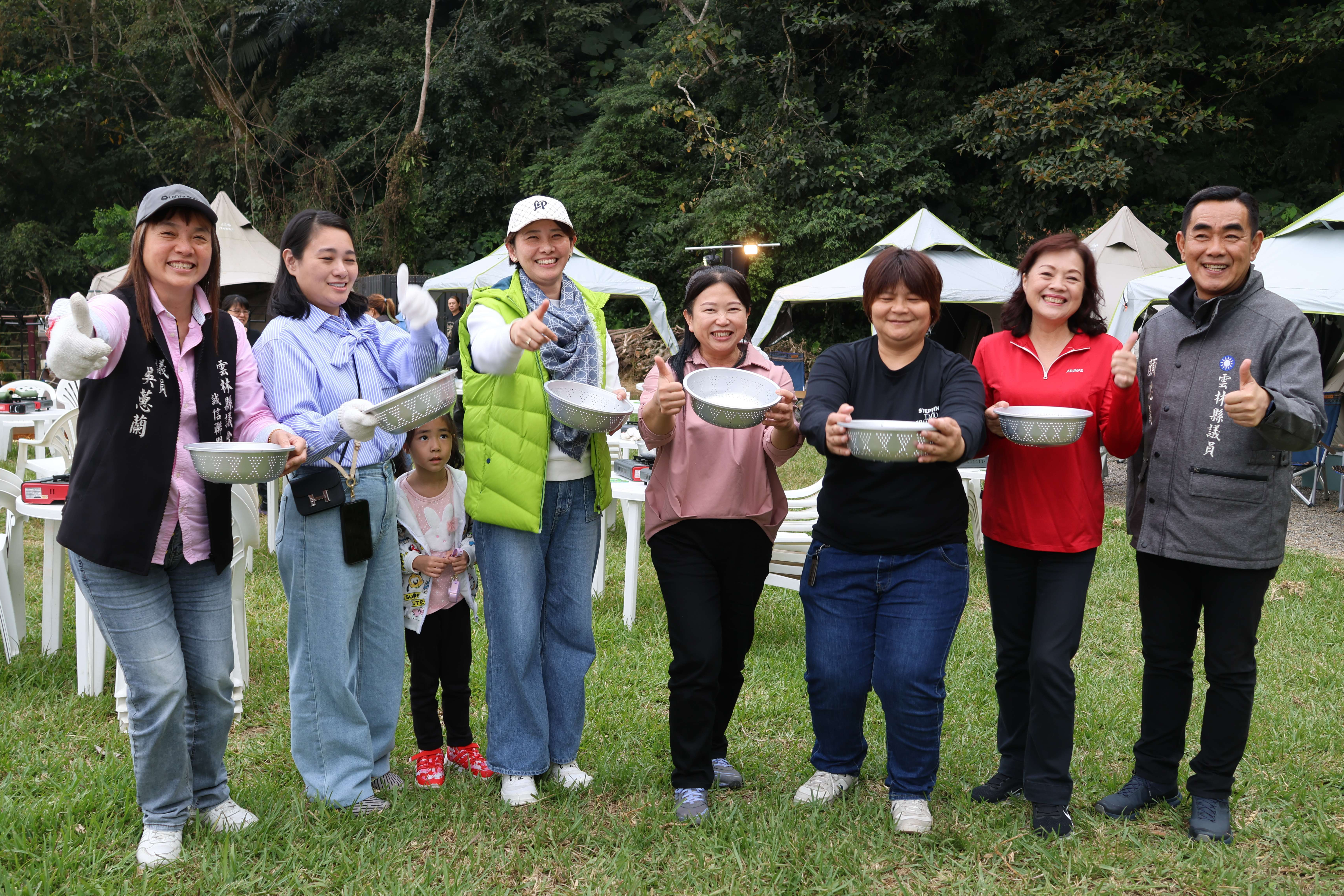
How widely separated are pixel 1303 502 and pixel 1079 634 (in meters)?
8.01

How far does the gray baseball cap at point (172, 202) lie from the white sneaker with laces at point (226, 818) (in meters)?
1.64

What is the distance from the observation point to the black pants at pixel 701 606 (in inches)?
109

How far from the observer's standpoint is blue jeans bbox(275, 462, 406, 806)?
2.62 metres

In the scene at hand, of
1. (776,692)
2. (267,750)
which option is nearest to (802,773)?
(776,692)

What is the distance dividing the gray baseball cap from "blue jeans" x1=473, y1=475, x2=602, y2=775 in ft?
3.76

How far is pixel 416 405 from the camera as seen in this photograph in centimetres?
246

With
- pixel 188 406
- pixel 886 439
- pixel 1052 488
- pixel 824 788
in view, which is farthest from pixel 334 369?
pixel 1052 488

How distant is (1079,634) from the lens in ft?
8.73

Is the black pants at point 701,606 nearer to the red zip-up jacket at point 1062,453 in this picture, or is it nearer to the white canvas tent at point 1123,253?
the red zip-up jacket at point 1062,453

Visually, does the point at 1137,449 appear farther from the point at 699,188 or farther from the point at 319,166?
the point at 319,166

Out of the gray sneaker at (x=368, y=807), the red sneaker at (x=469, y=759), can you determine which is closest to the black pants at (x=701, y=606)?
the red sneaker at (x=469, y=759)

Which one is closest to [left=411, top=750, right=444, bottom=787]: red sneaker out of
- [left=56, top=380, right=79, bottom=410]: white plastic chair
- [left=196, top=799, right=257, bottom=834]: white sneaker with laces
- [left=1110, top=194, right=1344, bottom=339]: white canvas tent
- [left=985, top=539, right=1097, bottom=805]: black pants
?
[left=196, top=799, right=257, bottom=834]: white sneaker with laces

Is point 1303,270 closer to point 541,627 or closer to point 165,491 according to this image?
point 541,627

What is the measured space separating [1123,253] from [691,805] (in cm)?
1149
